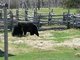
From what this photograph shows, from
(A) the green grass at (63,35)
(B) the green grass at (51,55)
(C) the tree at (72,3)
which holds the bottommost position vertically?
(C) the tree at (72,3)

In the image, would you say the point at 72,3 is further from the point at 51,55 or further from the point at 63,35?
the point at 51,55

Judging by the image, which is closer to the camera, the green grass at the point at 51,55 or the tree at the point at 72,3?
the green grass at the point at 51,55

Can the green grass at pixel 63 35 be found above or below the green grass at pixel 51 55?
below

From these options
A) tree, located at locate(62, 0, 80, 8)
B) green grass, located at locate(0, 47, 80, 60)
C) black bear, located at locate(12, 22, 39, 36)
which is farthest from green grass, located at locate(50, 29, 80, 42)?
tree, located at locate(62, 0, 80, 8)

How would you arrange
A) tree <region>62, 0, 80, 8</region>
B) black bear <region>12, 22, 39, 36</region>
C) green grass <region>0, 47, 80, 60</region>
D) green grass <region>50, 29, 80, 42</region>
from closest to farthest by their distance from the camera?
green grass <region>0, 47, 80, 60</region> < green grass <region>50, 29, 80, 42</region> < black bear <region>12, 22, 39, 36</region> < tree <region>62, 0, 80, 8</region>

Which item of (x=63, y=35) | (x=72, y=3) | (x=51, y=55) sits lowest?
(x=72, y=3)

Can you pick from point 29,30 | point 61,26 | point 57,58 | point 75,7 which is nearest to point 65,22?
point 61,26

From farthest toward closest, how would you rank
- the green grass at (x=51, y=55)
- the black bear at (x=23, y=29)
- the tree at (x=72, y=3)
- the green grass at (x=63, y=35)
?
the tree at (x=72, y=3)
the black bear at (x=23, y=29)
the green grass at (x=63, y=35)
the green grass at (x=51, y=55)

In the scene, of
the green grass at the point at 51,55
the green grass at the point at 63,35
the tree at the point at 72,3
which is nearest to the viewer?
the green grass at the point at 51,55

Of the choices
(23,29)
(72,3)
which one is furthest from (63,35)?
(72,3)

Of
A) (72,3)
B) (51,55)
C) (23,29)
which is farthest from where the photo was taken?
(72,3)

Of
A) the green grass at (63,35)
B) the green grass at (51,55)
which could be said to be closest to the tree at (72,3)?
the green grass at (63,35)

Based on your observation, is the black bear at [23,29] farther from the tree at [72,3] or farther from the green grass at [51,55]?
the tree at [72,3]

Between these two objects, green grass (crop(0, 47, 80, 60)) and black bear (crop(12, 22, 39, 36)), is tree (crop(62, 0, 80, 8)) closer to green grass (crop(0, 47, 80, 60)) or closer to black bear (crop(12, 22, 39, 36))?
black bear (crop(12, 22, 39, 36))
